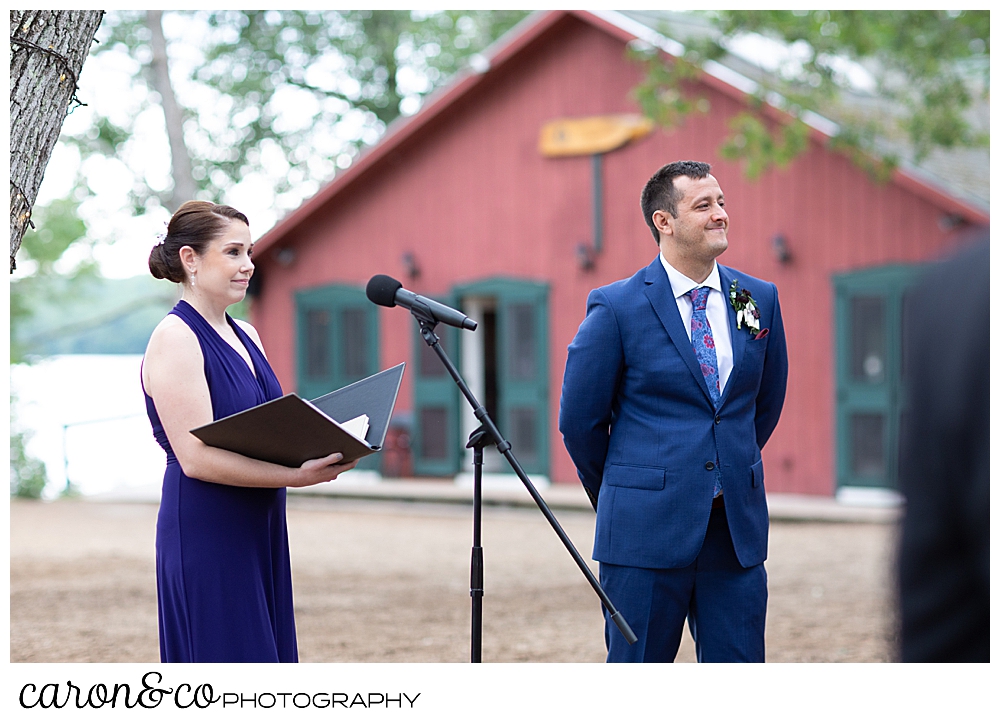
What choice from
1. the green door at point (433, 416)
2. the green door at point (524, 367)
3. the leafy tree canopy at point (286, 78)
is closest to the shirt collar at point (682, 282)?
the green door at point (524, 367)

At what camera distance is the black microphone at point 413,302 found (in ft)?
8.63

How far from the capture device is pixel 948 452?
921 millimetres

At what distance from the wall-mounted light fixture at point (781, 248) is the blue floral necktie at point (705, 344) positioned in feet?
25.6

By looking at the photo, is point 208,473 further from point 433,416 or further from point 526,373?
point 433,416

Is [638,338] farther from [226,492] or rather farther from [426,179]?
[426,179]

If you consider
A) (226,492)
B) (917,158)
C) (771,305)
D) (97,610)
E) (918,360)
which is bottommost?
(97,610)

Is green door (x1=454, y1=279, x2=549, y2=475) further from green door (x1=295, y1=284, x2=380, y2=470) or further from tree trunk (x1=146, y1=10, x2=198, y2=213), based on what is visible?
tree trunk (x1=146, y1=10, x2=198, y2=213)

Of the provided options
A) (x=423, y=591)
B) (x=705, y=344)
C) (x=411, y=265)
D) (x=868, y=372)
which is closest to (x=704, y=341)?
(x=705, y=344)

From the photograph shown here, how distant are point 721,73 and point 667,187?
27.0 ft

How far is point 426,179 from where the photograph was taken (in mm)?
12344

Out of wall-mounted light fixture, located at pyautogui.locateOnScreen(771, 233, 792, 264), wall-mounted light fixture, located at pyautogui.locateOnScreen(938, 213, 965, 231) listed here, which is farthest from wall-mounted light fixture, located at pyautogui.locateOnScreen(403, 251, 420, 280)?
wall-mounted light fixture, located at pyautogui.locateOnScreen(938, 213, 965, 231)
